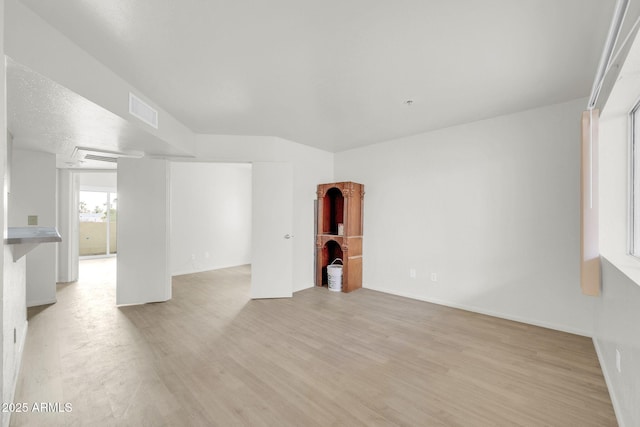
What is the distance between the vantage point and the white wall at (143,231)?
3.79 meters

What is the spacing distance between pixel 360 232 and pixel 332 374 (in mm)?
2871

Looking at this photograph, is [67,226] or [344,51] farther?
[67,226]

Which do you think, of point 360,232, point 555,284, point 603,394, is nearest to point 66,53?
point 360,232

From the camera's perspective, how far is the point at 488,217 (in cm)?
350

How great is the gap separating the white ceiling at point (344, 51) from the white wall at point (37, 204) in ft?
7.52

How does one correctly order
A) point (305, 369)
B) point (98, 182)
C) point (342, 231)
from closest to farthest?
point (305, 369)
point (342, 231)
point (98, 182)

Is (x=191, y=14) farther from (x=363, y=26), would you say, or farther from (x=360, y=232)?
(x=360, y=232)

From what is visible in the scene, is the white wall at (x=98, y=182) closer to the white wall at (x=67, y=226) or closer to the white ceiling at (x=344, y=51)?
the white wall at (x=67, y=226)

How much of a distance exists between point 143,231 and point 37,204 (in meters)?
1.47

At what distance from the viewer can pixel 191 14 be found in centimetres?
171

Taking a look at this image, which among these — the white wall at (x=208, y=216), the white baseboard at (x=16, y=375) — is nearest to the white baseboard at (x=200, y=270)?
the white wall at (x=208, y=216)

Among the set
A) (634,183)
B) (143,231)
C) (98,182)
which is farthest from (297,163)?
(98,182)

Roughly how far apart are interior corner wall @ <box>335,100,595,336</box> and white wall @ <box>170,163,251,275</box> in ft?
12.2

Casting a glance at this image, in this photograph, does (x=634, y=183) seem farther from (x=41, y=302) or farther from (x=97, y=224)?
(x=97, y=224)
